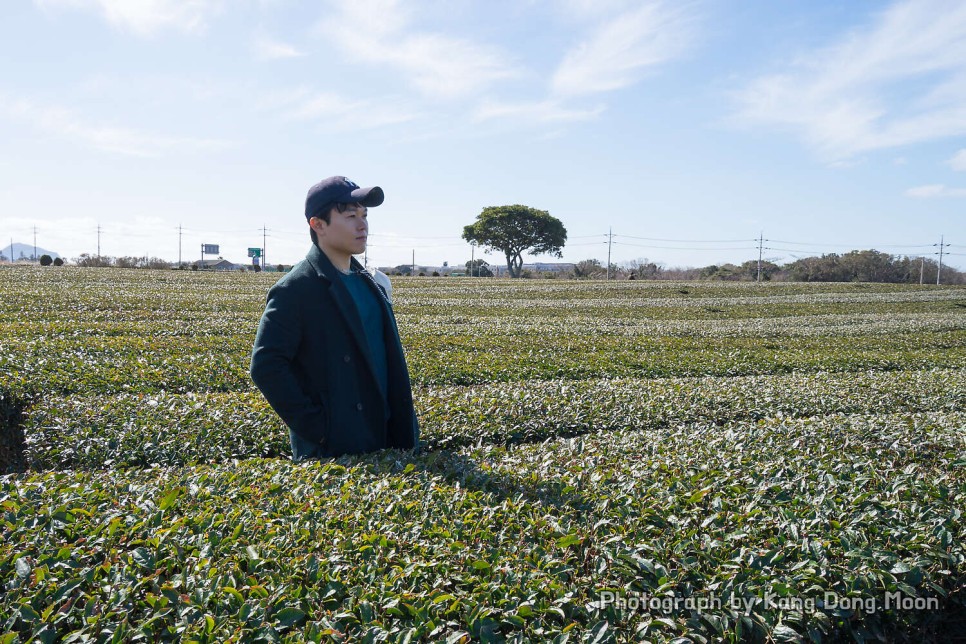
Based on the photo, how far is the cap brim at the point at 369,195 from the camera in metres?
3.55

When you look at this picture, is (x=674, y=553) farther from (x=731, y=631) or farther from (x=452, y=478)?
(x=452, y=478)

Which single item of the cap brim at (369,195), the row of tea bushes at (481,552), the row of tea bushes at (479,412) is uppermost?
the cap brim at (369,195)

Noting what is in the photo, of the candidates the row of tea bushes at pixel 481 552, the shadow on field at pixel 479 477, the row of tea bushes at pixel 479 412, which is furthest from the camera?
the row of tea bushes at pixel 479 412

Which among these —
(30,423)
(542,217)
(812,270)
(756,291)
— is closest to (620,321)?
(30,423)

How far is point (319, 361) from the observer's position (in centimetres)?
360

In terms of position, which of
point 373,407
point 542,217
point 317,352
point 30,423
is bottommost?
point 30,423

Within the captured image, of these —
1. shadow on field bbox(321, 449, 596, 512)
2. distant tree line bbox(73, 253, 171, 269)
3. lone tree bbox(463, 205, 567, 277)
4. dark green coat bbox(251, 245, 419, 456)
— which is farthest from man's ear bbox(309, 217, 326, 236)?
lone tree bbox(463, 205, 567, 277)

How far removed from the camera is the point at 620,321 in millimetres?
18891

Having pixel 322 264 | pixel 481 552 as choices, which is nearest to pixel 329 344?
pixel 322 264

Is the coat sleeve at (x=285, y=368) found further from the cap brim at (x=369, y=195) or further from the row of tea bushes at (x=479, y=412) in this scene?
the row of tea bushes at (x=479, y=412)

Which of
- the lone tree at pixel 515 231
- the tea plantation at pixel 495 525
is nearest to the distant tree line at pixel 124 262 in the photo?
the lone tree at pixel 515 231

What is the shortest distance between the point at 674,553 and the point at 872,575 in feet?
2.57

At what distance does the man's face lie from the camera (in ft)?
11.9

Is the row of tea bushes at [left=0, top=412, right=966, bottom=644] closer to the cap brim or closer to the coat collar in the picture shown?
the coat collar
